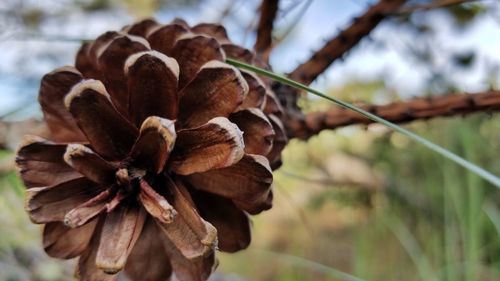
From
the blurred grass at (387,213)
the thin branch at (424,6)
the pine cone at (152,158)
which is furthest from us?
the blurred grass at (387,213)

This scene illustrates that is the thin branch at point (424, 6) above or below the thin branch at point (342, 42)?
above

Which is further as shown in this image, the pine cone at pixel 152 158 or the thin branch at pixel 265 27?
the thin branch at pixel 265 27

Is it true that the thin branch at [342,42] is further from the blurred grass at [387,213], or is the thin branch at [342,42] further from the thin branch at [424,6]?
the blurred grass at [387,213]

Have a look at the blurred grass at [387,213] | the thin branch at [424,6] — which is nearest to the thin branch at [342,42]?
the thin branch at [424,6]

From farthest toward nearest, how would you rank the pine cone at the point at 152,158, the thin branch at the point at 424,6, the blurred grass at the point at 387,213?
the blurred grass at the point at 387,213
the thin branch at the point at 424,6
the pine cone at the point at 152,158

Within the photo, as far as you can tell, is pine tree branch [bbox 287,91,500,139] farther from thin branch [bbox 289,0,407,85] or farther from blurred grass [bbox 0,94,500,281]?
blurred grass [bbox 0,94,500,281]

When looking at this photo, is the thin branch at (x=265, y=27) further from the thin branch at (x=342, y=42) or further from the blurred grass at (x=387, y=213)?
the blurred grass at (x=387, y=213)

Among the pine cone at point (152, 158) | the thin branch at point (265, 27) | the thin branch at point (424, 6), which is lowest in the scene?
the pine cone at point (152, 158)
